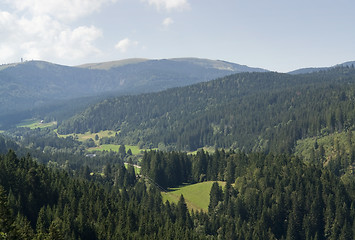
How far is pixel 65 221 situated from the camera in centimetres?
10706

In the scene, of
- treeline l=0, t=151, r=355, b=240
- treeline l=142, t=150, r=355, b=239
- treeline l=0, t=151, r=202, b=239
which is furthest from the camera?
treeline l=142, t=150, r=355, b=239

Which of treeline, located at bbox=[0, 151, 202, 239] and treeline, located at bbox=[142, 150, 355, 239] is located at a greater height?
treeline, located at bbox=[0, 151, 202, 239]

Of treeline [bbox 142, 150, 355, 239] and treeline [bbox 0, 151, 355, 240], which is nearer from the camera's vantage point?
treeline [bbox 0, 151, 355, 240]

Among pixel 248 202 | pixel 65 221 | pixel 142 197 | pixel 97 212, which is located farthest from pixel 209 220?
pixel 65 221

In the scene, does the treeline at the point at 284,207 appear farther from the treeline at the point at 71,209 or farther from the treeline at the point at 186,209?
the treeline at the point at 71,209

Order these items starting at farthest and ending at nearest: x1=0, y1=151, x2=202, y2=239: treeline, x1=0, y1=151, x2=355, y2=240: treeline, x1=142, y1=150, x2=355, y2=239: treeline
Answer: x1=142, y1=150, x2=355, y2=239: treeline → x1=0, y1=151, x2=355, y2=240: treeline → x1=0, y1=151, x2=202, y2=239: treeline

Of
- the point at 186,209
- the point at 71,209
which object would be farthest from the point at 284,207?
the point at 71,209

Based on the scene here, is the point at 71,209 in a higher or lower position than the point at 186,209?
higher

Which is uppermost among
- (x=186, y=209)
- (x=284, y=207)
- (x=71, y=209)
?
(x=71, y=209)

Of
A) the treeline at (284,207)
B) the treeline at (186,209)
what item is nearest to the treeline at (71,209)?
the treeline at (186,209)

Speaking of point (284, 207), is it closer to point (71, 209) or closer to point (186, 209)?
point (186, 209)

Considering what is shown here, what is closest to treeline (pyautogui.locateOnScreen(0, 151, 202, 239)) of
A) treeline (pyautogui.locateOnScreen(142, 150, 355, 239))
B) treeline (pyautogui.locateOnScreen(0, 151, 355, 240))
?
treeline (pyautogui.locateOnScreen(0, 151, 355, 240))

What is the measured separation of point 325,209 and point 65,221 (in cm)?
12088

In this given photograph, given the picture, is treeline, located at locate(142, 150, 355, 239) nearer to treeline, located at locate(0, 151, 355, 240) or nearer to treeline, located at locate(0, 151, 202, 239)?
treeline, located at locate(0, 151, 355, 240)
